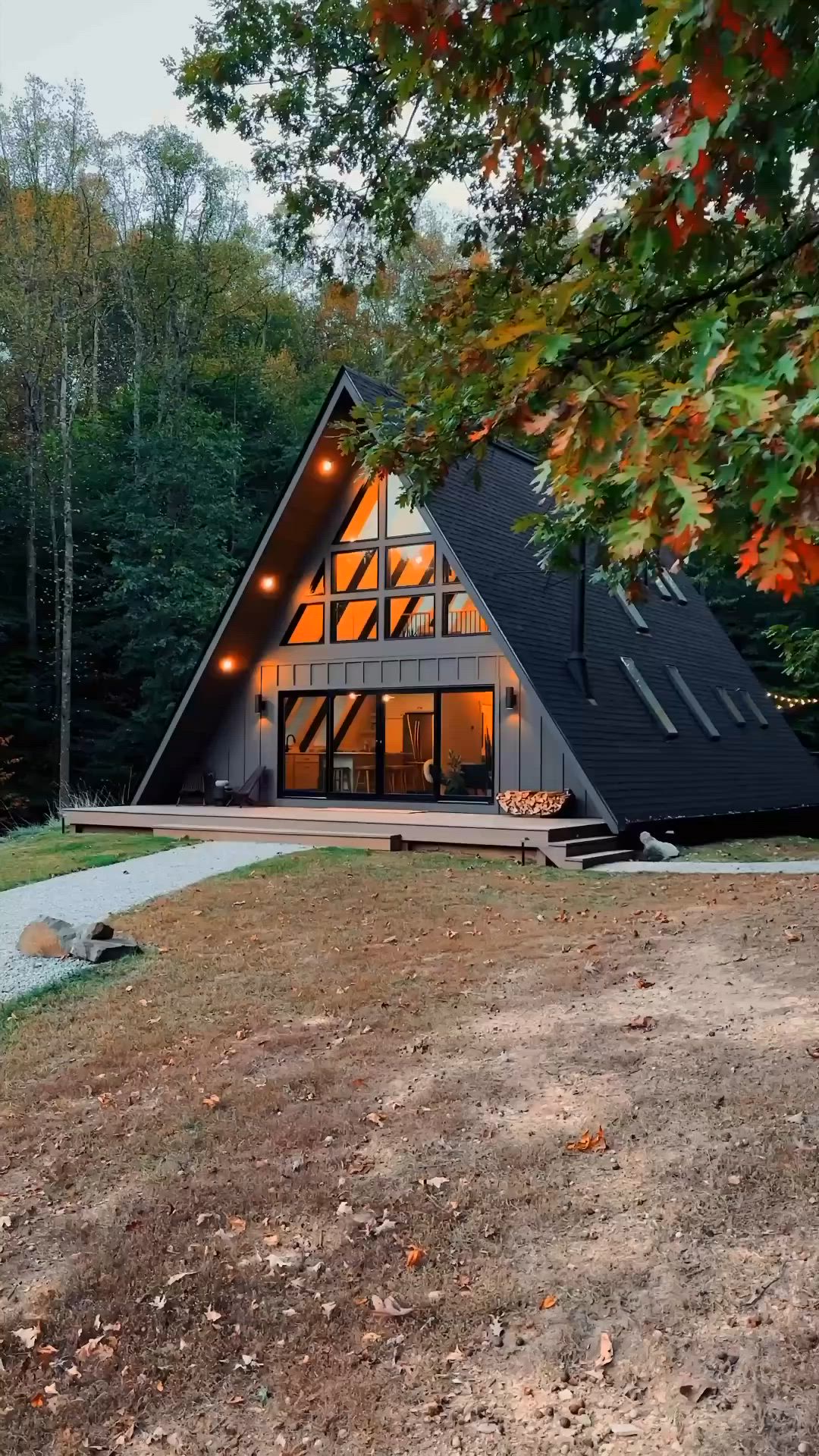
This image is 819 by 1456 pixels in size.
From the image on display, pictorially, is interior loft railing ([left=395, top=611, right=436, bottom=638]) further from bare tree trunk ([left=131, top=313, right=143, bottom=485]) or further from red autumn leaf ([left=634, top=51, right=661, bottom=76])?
red autumn leaf ([left=634, top=51, right=661, bottom=76])

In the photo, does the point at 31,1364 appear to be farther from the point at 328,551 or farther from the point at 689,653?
the point at 689,653

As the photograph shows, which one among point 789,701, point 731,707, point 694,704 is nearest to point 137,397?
point 694,704

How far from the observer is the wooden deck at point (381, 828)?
10008 millimetres

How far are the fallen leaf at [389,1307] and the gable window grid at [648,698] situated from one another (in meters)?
10.6

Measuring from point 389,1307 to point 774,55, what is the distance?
10.6 ft

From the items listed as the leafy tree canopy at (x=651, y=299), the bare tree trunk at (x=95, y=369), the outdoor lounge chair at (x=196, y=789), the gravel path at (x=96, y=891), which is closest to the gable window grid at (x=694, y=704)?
the gravel path at (x=96, y=891)

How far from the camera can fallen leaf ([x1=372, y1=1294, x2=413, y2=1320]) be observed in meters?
2.66

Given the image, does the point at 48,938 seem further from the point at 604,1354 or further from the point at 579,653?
the point at 579,653

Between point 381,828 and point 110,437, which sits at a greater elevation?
point 110,437

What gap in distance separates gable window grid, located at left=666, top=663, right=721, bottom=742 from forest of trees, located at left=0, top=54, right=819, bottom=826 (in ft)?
16.1

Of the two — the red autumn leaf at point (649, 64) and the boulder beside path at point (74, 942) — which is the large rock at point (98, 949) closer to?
the boulder beside path at point (74, 942)

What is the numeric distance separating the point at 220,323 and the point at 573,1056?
23318 millimetres

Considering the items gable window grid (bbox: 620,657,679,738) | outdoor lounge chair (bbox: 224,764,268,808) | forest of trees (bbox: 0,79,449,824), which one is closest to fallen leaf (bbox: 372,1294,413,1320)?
gable window grid (bbox: 620,657,679,738)

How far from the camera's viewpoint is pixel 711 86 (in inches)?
84.8
